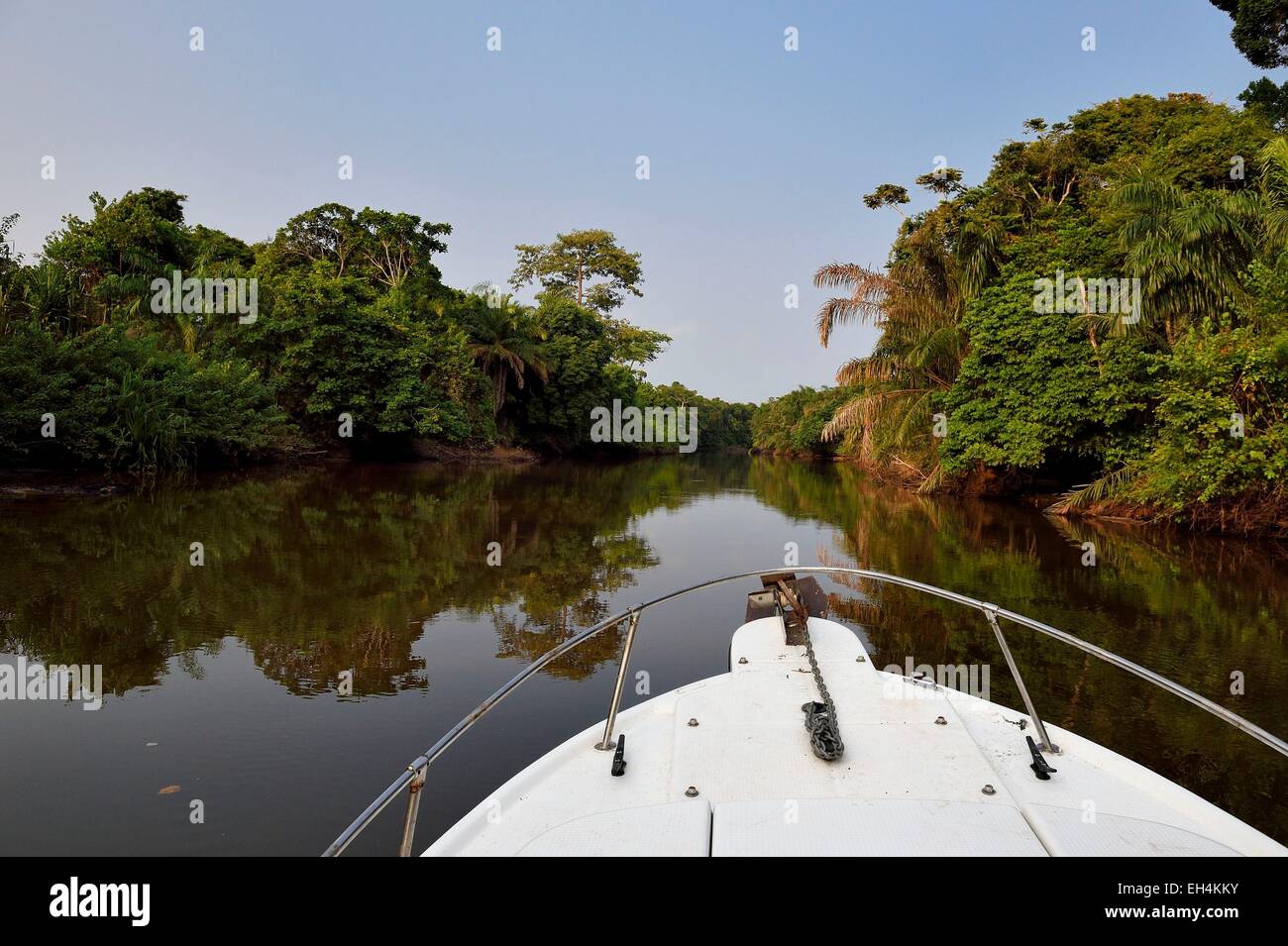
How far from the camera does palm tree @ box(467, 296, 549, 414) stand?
3112 centimetres

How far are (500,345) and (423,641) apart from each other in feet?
89.4

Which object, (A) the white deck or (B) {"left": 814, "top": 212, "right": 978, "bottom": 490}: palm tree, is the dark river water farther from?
(B) {"left": 814, "top": 212, "right": 978, "bottom": 490}: palm tree

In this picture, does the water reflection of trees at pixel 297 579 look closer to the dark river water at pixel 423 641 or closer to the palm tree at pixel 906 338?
the dark river water at pixel 423 641

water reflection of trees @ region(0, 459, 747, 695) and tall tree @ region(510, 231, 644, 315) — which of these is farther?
tall tree @ region(510, 231, 644, 315)

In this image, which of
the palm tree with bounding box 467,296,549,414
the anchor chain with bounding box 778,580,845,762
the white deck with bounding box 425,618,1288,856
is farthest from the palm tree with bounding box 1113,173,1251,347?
the palm tree with bounding box 467,296,549,414

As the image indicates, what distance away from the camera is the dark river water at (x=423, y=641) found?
11.0 ft

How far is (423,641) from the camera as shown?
5.80 metres

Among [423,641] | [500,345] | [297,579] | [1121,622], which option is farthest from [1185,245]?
[500,345]

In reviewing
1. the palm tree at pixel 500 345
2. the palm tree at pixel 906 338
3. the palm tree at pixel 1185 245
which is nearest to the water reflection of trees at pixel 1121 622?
the palm tree at pixel 1185 245

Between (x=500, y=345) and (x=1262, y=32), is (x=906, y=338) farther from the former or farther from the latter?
(x=500, y=345)

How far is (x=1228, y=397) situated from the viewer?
32.1 feet

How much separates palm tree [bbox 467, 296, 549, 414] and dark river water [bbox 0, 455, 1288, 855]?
755 inches

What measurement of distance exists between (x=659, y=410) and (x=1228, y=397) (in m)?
55.4
